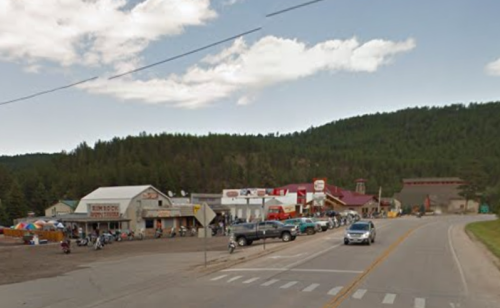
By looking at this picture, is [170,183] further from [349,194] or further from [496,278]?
[496,278]

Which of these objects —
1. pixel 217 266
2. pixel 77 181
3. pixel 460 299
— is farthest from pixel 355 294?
pixel 77 181

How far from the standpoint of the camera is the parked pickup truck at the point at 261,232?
40.2 m

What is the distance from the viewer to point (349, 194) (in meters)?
122

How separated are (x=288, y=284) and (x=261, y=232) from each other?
76.2ft

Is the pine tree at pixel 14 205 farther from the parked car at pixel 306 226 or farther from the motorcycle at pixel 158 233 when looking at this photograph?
the parked car at pixel 306 226

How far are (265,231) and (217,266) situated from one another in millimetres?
17675

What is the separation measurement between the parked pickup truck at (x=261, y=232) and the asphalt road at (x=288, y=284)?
36.5 ft

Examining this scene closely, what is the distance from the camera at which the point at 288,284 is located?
17.6m

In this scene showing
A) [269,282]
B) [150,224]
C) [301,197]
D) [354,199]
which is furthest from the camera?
[354,199]

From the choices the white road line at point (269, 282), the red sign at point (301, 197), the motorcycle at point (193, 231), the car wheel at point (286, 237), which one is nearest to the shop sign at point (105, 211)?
the motorcycle at point (193, 231)

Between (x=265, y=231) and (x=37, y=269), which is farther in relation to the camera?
(x=265, y=231)

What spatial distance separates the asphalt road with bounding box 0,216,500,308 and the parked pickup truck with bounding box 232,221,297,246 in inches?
438

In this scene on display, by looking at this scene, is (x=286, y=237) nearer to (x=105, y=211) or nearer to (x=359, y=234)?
(x=359, y=234)

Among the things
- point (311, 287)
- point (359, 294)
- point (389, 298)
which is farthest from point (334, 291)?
point (389, 298)
